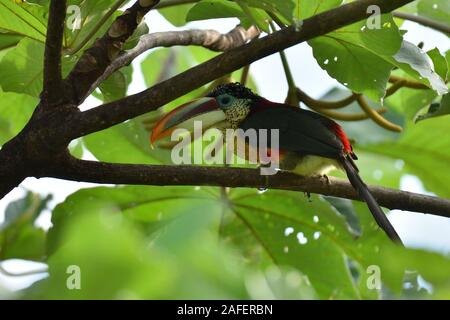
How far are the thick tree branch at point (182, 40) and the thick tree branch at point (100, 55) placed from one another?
0.05 metres

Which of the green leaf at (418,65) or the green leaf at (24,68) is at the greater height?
the green leaf at (24,68)

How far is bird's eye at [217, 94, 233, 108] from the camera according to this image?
2.60 m

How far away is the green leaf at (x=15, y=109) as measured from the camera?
7.84 ft

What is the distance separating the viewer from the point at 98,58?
5.47 ft

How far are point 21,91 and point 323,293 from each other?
1081 millimetres

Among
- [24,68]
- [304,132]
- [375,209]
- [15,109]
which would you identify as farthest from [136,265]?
[15,109]

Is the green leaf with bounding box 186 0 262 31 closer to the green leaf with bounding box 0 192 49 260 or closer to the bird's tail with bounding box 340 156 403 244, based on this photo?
Result: the bird's tail with bounding box 340 156 403 244

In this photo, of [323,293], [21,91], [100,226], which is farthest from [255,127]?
[100,226]

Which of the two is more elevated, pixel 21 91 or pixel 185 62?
pixel 185 62

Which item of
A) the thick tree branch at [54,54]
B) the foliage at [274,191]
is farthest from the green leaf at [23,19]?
the thick tree branch at [54,54]

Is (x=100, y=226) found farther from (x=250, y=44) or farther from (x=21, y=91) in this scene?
(x=21, y=91)

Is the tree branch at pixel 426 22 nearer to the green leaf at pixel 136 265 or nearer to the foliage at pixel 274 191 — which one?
the foliage at pixel 274 191

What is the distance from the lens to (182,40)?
2064 millimetres

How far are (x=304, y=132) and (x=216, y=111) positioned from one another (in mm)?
360
